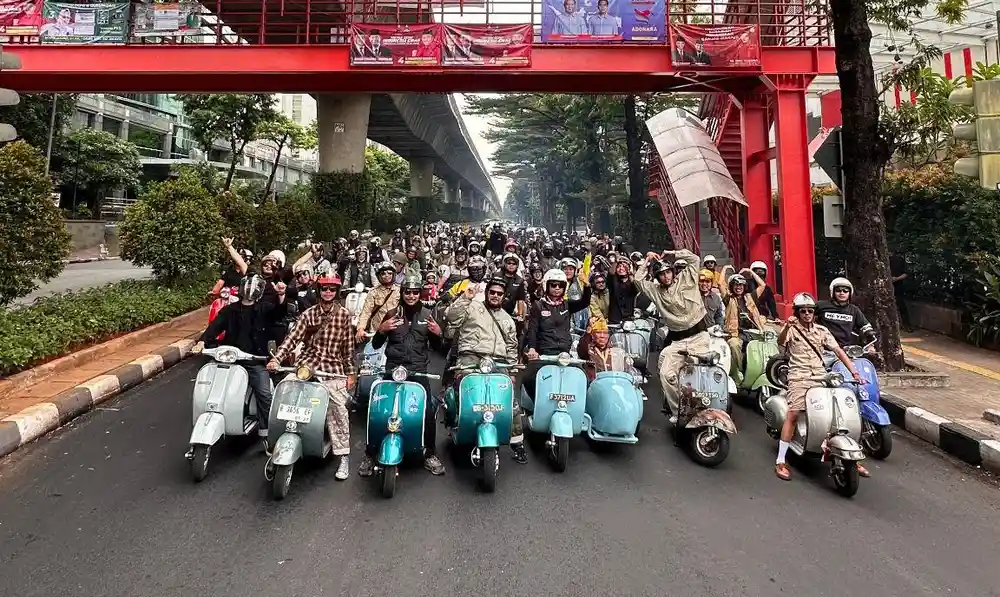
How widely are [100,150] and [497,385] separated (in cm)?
3114

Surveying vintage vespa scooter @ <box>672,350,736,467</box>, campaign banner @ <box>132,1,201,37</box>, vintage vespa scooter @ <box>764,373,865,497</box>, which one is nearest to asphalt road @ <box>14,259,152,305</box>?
campaign banner @ <box>132,1,201,37</box>

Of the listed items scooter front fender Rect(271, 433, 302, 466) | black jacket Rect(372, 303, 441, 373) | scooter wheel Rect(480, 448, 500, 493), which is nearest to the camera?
scooter front fender Rect(271, 433, 302, 466)

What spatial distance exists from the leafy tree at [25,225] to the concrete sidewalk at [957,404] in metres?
10.0

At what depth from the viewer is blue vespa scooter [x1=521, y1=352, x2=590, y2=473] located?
4.25 meters

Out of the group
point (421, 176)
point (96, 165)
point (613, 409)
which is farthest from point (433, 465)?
point (421, 176)

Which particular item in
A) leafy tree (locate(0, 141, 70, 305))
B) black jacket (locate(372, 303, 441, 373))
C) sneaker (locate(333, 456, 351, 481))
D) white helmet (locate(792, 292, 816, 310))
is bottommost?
sneaker (locate(333, 456, 351, 481))

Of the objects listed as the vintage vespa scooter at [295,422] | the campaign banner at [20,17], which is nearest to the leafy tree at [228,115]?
the campaign banner at [20,17]

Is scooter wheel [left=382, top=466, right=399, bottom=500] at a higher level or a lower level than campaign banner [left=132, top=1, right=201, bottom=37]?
lower

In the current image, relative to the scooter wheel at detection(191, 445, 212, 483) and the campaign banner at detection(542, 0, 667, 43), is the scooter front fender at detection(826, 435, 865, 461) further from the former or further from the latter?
the campaign banner at detection(542, 0, 667, 43)

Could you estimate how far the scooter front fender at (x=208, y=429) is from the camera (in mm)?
3891

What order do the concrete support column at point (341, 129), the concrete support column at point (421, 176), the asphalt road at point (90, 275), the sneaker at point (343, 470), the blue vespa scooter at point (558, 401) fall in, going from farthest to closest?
the concrete support column at point (421, 176), the concrete support column at point (341, 129), the asphalt road at point (90, 275), the blue vespa scooter at point (558, 401), the sneaker at point (343, 470)

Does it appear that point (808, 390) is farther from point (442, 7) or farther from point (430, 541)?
point (442, 7)

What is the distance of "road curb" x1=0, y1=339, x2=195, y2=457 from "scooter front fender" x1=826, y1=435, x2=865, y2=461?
20.7 feet

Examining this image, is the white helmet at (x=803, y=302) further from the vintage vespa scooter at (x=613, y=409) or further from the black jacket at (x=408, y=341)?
the black jacket at (x=408, y=341)
